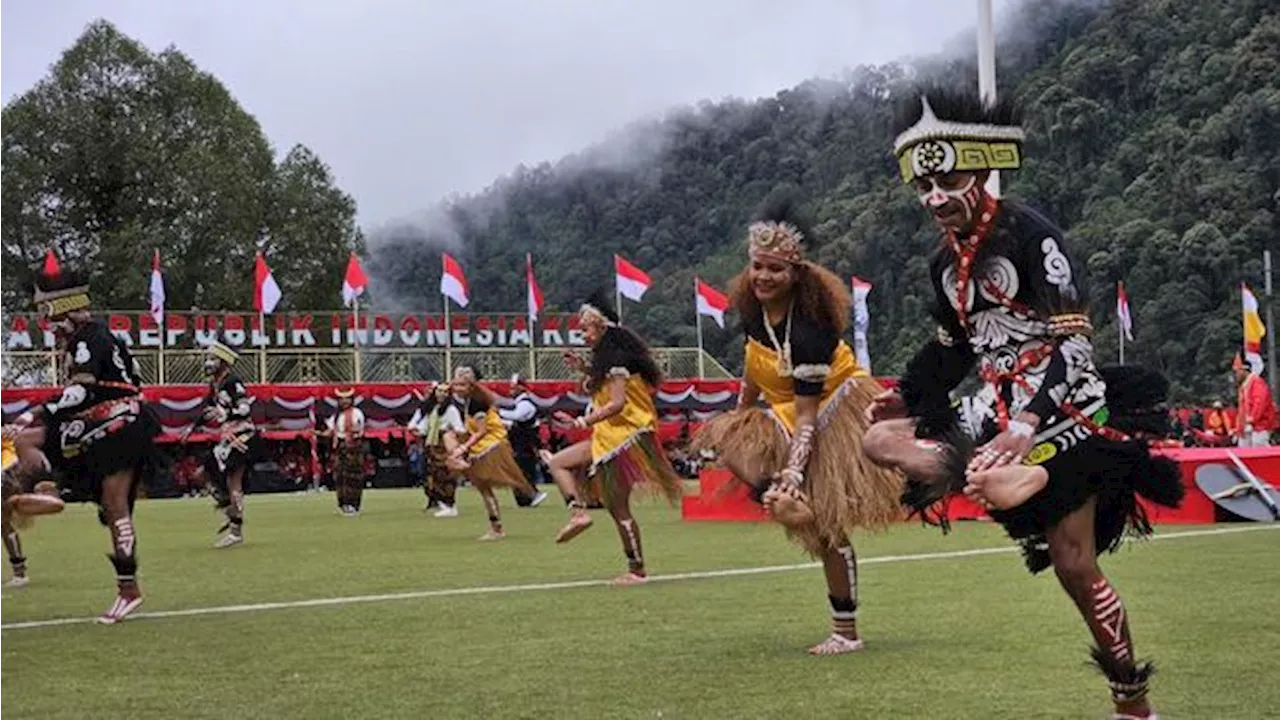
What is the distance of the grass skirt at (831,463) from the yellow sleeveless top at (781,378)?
0.04m

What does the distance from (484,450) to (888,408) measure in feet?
41.0

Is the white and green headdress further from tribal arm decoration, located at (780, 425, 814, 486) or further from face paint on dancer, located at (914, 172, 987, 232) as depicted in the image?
tribal arm decoration, located at (780, 425, 814, 486)

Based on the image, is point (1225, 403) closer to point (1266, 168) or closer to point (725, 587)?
point (1266, 168)

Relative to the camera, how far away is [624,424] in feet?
36.0

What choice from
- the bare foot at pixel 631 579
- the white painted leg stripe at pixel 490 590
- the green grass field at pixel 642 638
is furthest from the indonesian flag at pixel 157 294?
the bare foot at pixel 631 579

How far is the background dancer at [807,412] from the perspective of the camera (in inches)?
274

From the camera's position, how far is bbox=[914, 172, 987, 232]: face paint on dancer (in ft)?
16.4

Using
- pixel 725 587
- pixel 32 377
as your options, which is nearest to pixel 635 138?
pixel 32 377

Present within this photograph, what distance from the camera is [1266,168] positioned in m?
54.7

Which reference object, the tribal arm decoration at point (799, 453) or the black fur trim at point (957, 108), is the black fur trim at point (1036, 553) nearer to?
the black fur trim at point (957, 108)

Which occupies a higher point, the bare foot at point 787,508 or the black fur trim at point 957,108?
the black fur trim at point 957,108

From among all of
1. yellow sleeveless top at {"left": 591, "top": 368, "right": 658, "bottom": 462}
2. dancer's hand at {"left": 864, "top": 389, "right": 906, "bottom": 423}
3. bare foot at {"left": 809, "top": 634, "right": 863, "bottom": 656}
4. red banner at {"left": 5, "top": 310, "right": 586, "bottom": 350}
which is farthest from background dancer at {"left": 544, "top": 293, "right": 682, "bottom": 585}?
red banner at {"left": 5, "top": 310, "right": 586, "bottom": 350}

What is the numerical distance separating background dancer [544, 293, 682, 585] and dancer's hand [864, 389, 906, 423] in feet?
16.4

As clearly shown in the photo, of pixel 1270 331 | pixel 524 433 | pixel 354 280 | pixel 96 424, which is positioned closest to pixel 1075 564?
pixel 96 424
